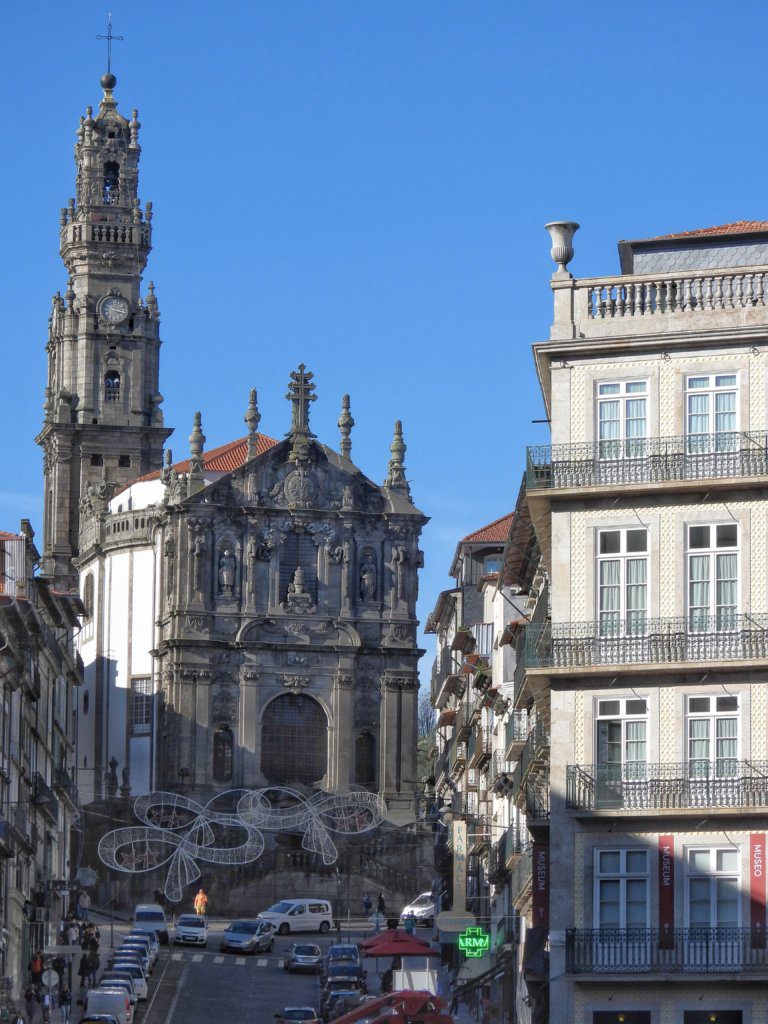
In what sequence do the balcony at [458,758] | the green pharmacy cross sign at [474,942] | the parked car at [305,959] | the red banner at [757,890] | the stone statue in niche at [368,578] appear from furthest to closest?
the stone statue in niche at [368,578] < the balcony at [458,758] < the parked car at [305,959] < the green pharmacy cross sign at [474,942] < the red banner at [757,890]

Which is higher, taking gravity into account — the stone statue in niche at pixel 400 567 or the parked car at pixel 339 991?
the stone statue in niche at pixel 400 567

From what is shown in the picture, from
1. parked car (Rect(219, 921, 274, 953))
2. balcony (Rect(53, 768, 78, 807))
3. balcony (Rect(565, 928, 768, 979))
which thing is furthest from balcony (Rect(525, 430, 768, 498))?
balcony (Rect(53, 768, 78, 807))

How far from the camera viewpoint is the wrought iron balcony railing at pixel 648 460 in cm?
5141

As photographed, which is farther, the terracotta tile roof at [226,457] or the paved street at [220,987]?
the terracotta tile roof at [226,457]

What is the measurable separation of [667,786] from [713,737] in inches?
51.6

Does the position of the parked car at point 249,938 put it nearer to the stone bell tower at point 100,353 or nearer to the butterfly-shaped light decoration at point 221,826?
the butterfly-shaped light decoration at point 221,826

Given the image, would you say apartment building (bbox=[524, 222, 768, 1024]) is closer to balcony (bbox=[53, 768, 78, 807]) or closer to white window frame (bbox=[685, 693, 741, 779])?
white window frame (bbox=[685, 693, 741, 779])

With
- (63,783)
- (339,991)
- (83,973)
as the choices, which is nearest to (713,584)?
(339,991)

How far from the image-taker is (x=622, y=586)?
171 feet

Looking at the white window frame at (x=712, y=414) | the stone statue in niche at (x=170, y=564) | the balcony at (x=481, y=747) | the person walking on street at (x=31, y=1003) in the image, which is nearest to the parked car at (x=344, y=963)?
the balcony at (x=481, y=747)

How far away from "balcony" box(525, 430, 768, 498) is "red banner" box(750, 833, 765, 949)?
6.64 metres

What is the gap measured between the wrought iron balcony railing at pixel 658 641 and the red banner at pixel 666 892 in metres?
3.39

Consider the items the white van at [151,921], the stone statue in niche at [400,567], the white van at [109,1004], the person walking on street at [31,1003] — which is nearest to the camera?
the white van at [109,1004]

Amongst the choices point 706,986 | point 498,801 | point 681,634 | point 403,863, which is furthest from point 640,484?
point 403,863
